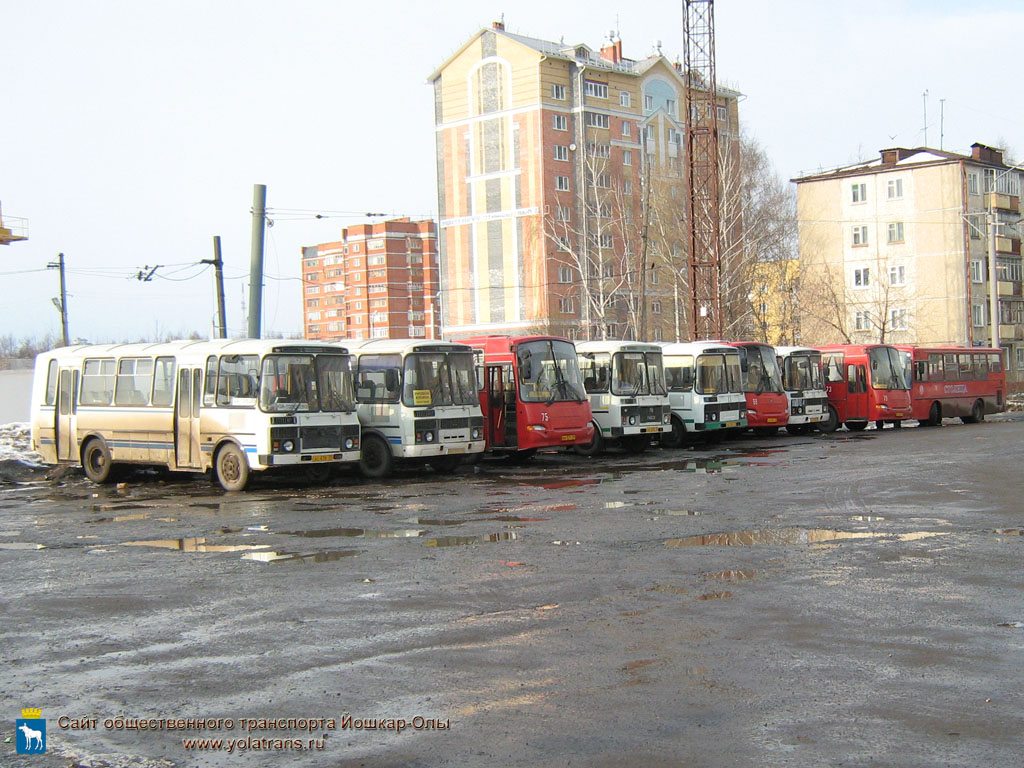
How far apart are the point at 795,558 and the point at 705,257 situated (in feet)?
148

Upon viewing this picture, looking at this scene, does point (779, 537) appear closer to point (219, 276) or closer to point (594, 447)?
point (594, 447)

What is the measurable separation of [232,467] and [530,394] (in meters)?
7.21

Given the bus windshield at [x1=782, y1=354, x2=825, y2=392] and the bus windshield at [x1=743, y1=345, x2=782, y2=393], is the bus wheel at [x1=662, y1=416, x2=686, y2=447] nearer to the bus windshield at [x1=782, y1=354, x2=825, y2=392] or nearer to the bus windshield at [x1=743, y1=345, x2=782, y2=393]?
the bus windshield at [x1=743, y1=345, x2=782, y2=393]

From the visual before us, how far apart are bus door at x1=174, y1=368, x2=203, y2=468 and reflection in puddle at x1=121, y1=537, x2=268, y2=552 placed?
25.5ft

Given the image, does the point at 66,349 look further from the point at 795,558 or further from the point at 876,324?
the point at 876,324

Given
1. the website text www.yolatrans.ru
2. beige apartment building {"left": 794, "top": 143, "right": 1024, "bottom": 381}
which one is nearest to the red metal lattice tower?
beige apartment building {"left": 794, "top": 143, "right": 1024, "bottom": 381}

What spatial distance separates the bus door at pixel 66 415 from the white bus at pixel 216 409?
1.8 inches

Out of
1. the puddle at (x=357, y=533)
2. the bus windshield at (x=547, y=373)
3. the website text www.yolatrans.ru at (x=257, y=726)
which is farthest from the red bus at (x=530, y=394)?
the website text www.yolatrans.ru at (x=257, y=726)

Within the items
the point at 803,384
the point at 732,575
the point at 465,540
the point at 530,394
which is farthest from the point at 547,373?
the point at 732,575

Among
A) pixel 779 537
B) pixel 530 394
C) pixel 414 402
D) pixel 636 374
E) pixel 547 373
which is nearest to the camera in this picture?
pixel 779 537

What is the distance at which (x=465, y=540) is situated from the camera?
1267cm

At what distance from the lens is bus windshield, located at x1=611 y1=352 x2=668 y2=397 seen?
1102 inches

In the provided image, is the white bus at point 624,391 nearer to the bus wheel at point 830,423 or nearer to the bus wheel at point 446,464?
the bus wheel at point 446,464

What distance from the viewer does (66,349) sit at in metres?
25.3
